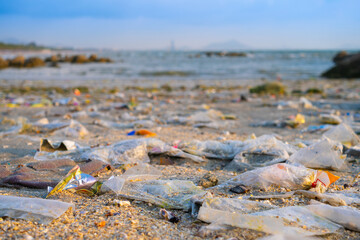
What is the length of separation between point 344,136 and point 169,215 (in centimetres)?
221

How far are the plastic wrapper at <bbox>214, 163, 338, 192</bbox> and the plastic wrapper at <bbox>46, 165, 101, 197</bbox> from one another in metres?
0.77

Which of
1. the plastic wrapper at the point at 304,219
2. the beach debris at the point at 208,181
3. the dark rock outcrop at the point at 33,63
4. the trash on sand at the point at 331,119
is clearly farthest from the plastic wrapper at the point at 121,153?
the dark rock outcrop at the point at 33,63

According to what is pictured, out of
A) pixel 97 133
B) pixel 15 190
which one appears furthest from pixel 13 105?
pixel 15 190

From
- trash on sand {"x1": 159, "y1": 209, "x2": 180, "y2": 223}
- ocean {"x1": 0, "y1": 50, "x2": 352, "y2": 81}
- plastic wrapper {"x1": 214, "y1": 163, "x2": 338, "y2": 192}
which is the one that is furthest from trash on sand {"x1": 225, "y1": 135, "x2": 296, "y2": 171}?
ocean {"x1": 0, "y1": 50, "x2": 352, "y2": 81}

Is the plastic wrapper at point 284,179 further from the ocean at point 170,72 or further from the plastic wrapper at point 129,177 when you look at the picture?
the ocean at point 170,72

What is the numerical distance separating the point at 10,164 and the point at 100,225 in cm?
141

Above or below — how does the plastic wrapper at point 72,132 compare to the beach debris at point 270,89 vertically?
below

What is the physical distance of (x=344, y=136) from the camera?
9.68 ft

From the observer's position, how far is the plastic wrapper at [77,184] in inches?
69.2

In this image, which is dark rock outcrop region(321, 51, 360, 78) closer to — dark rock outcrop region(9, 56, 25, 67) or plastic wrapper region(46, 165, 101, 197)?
plastic wrapper region(46, 165, 101, 197)

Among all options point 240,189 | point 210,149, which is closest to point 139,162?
point 210,149

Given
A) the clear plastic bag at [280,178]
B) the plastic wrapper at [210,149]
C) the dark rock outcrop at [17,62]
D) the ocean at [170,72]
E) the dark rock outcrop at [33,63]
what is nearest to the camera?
the clear plastic bag at [280,178]

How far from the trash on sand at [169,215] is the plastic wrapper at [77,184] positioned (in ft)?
1.59

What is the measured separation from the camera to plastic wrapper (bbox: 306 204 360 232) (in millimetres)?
1399
